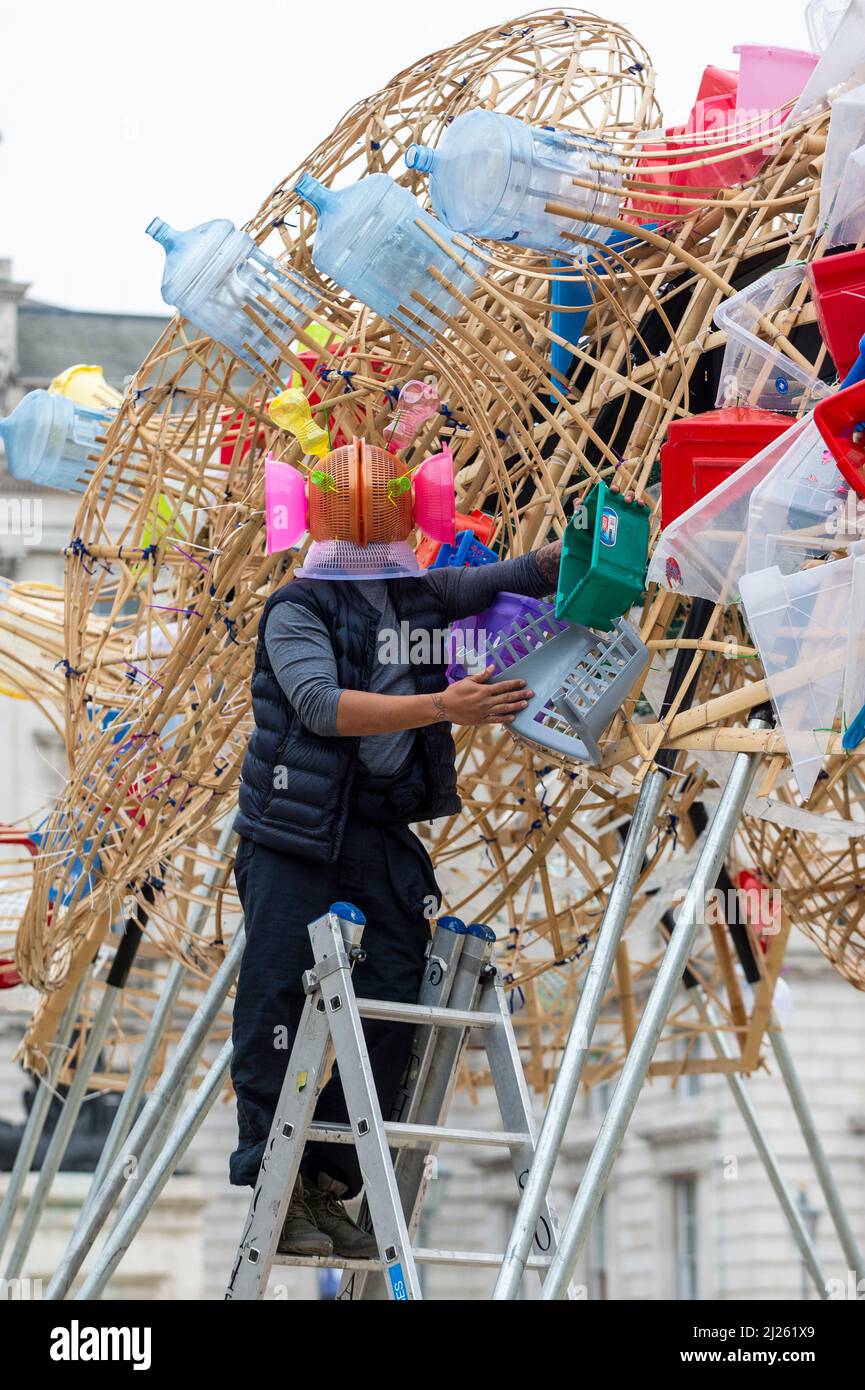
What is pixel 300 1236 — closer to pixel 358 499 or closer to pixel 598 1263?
pixel 358 499

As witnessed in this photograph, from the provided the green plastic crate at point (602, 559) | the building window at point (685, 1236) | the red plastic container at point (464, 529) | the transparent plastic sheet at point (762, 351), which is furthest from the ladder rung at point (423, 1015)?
the building window at point (685, 1236)

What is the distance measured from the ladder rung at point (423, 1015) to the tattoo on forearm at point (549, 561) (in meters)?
0.97

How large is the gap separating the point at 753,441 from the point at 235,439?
2.59 meters

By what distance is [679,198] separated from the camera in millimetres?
4613

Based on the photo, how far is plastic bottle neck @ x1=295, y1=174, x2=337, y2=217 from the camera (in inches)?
182

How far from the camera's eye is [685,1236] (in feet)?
80.1

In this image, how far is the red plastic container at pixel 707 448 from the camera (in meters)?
4.21

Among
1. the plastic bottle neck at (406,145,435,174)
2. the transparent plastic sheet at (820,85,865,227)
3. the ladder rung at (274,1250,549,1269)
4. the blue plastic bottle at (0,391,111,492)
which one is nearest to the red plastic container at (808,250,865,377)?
the transparent plastic sheet at (820,85,865,227)

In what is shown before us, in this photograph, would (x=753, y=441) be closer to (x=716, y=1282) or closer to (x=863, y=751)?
(x=863, y=751)

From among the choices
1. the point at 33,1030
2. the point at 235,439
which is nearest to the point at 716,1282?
the point at 33,1030

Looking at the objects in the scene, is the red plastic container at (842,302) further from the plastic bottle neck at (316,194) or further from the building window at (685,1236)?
the building window at (685,1236)

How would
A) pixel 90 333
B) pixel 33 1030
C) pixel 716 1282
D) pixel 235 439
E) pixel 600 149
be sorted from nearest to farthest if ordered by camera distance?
pixel 600 149 → pixel 235 439 → pixel 33 1030 → pixel 716 1282 → pixel 90 333

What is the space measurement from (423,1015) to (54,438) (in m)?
3.47

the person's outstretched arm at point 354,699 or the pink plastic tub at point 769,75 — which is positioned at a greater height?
the pink plastic tub at point 769,75
